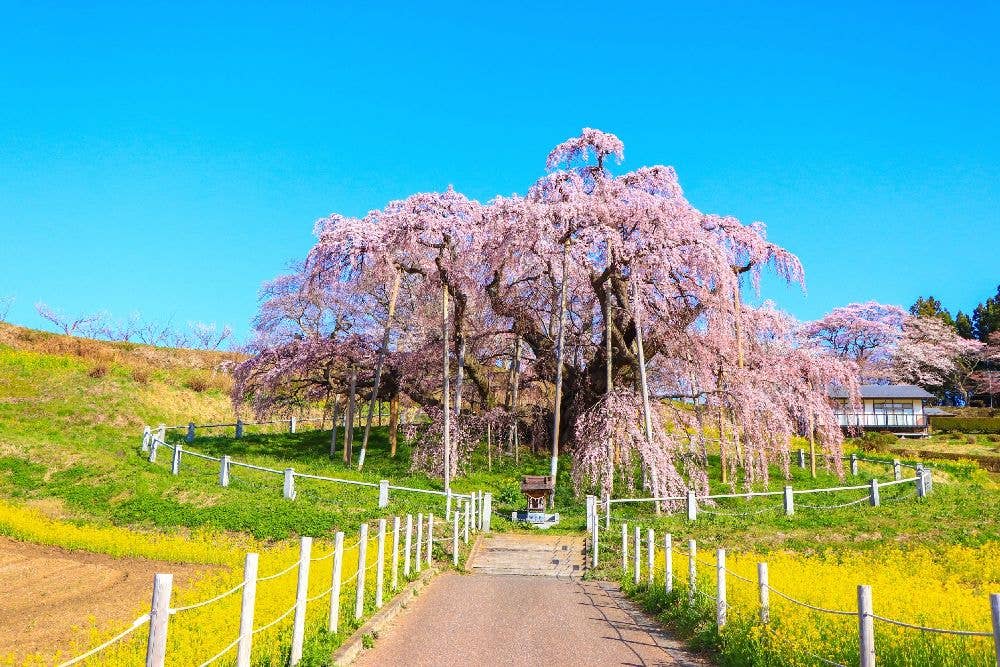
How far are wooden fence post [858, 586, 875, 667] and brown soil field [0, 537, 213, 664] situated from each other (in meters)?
8.11

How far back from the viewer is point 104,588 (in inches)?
509

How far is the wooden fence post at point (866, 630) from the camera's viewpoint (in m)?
6.64

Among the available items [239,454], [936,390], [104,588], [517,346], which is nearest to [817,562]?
[104,588]

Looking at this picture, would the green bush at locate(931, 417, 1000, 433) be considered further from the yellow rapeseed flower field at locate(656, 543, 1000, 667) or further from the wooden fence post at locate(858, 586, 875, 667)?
the wooden fence post at locate(858, 586, 875, 667)

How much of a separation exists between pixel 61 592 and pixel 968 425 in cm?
6169

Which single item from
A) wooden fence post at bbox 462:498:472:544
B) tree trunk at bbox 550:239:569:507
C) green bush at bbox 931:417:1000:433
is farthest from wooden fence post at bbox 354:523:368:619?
green bush at bbox 931:417:1000:433

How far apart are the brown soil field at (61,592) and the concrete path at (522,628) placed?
382cm

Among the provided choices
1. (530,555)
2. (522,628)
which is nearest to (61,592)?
(522,628)

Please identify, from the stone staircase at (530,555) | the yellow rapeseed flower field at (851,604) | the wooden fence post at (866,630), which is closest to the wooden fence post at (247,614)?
the yellow rapeseed flower field at (851,604)

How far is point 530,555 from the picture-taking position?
1902cm

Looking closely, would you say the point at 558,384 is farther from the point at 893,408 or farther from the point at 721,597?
the point at 893,408

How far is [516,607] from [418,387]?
21.8 m

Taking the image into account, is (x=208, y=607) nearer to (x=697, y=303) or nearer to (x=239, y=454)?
(x=697, y=303)

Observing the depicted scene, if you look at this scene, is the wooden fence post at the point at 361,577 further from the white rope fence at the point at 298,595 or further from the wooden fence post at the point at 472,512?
the wooden fence post at the point at 472,512
